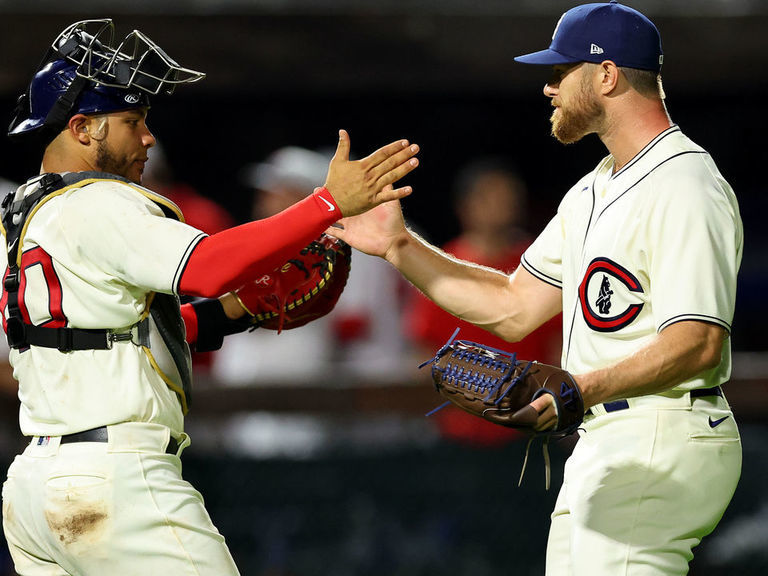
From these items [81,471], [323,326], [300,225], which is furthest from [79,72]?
[323,326]

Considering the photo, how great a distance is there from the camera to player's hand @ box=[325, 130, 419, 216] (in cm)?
325

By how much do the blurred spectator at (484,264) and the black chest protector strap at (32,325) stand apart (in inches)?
101

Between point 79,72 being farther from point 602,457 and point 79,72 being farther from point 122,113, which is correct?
point 602,457

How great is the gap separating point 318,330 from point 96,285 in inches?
117

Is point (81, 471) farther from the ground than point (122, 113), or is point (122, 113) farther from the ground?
point (122, 113)

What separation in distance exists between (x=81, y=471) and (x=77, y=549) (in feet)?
0.66

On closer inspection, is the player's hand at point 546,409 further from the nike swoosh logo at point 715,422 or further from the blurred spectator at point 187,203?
the blurred spectator at point 187,203

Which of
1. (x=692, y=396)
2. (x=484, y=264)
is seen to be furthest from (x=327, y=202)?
(x=484, y=264)

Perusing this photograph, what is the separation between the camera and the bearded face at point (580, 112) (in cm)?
357

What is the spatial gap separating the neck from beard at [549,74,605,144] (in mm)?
44

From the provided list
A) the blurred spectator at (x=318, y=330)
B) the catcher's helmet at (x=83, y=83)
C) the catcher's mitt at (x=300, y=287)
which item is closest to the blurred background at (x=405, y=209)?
the blurred spectator at (x=318, y=330)

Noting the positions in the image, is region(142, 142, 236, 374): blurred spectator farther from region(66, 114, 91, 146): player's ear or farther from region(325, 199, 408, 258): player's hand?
region(66, 114, 91, 146): player's ear

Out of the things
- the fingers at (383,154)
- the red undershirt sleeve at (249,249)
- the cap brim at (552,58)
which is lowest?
the red undershirt sleeve at (249,249)

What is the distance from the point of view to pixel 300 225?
3.17 m
